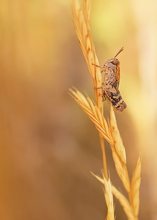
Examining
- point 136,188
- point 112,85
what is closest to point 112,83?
point 112,85

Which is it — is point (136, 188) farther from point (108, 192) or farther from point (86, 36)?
point (86, 36)

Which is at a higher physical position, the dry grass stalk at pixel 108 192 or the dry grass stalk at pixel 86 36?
the dry grass stalk at pixel 86 36

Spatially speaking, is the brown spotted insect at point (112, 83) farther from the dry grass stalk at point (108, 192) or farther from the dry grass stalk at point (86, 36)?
the dry grass stalk at point (108, 192)

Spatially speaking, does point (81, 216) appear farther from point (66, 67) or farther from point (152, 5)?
point (152, 5)

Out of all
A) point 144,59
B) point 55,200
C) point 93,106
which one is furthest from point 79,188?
point 144,59

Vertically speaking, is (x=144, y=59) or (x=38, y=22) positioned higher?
(x=38, y=22)

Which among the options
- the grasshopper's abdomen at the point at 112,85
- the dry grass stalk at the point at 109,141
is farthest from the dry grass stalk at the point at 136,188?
the grasshopper's abdomen at the point at 112,85
